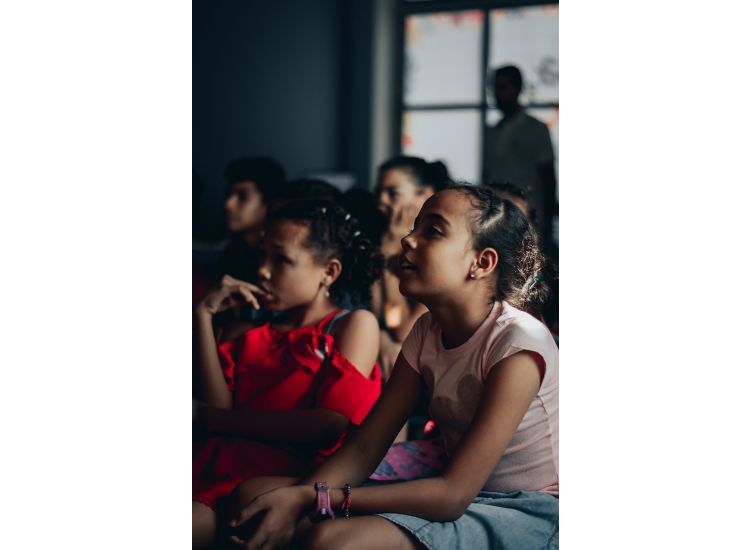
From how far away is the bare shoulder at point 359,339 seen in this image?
56.9 inches

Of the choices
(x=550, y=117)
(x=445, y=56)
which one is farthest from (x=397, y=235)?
(x=445, y=56)

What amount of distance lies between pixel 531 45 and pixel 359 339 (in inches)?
24.0

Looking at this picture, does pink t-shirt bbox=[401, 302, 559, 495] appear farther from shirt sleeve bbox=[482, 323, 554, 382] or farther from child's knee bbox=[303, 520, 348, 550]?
child's knee bbox=[303, 520, 348, 550]

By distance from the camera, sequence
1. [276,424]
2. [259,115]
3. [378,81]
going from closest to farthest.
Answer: [276,424]
[259,115]
[378,81]

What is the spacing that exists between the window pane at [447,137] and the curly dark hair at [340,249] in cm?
26

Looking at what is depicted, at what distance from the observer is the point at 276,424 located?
4.64ft

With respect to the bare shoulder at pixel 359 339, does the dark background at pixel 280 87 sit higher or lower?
higher

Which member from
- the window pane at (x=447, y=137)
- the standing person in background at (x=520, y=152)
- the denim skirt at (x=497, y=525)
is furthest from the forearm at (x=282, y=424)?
the window pane at (x=447, y=137)

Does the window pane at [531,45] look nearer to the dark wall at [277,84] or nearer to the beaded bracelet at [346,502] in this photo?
the dark wall at [277,84]

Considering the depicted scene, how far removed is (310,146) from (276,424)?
3.78 ft

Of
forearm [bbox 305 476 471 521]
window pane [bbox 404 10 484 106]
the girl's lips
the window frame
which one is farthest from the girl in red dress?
window pane [bbox 404 10 484 106]
